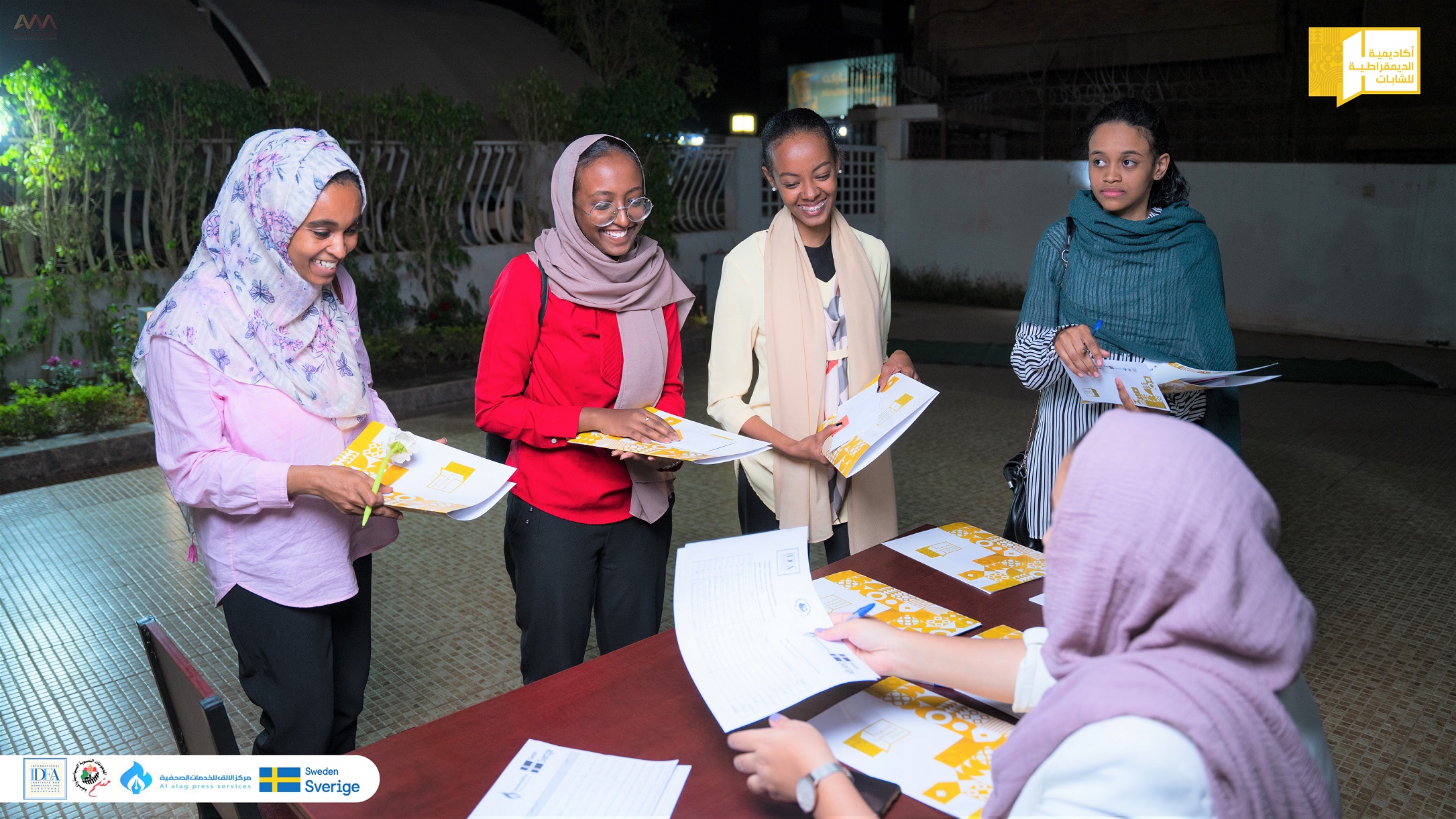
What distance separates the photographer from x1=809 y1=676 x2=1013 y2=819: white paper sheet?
113 cm

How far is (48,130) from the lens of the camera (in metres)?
5.21

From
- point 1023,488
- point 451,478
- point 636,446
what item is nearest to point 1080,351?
point 1023,488

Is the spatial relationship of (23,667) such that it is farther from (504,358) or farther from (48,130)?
(48,130)

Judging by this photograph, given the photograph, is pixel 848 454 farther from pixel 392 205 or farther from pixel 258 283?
pixel 392 205

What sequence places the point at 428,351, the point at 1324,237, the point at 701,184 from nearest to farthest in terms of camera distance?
the point at 428,351 → the point at 1324,237 → the point at 701,184

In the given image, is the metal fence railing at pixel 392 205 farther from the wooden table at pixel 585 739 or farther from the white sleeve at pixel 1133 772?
the white sleeve at pixel 1133 772

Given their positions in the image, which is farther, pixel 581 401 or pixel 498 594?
pixel 498 594

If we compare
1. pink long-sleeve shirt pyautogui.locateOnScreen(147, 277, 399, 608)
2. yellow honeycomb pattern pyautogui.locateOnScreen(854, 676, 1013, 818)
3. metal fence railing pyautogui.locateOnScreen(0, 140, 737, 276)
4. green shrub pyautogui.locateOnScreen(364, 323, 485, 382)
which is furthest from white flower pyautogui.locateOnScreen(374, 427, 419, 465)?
metal fence railing pyautogui.locateOnScreen(0, 140, 737, 276)

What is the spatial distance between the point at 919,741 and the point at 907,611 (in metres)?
0.37

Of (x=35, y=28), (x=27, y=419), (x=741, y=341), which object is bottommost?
(x=27, y=419)

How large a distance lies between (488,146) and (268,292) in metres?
6.54

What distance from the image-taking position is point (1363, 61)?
29.5 feet

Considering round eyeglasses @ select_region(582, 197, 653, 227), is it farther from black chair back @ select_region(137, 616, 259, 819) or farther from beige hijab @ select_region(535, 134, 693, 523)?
black chair back @ select_region(137, 616, 259, 819)

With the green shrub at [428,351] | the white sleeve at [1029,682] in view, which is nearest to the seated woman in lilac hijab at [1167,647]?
the white sleeve at [1029,682]
